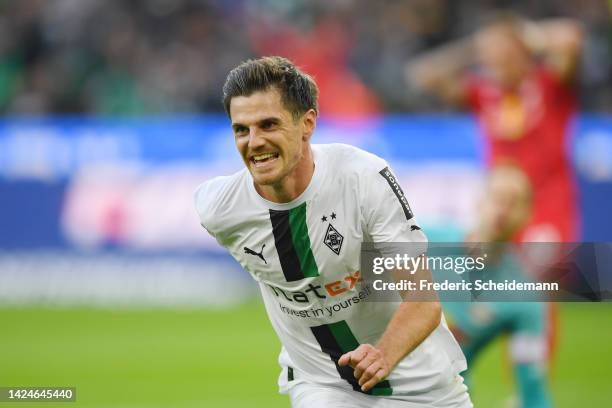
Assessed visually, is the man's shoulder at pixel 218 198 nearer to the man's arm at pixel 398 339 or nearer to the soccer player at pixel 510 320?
the man's arm at pixel 398 339

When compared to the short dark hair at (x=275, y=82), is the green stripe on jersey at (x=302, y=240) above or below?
below

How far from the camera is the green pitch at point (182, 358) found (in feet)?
30.9

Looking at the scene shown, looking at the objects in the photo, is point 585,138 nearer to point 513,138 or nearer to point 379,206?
point 513,138

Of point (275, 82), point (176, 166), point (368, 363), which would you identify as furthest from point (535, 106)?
point (368, 363)

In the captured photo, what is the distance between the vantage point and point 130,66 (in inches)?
679

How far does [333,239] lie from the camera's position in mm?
4711

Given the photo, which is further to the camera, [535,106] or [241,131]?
[535,106]

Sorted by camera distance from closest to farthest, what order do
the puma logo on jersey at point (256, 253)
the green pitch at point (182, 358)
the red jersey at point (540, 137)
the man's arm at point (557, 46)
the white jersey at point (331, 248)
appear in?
the white jersey at point (331, 248) → the puma logo on jersey at point (256, 253) → the green pitch at point (182, 358) → the man's arm at point (557, 46) → the red jersey at point (540, 137)

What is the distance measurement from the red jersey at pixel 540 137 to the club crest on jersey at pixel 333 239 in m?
5.64

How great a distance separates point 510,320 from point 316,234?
3039 millimetres

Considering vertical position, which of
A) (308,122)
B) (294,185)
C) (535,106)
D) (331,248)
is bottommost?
(331,248)

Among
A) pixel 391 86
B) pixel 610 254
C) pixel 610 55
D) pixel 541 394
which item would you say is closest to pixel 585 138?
pixel 610 55

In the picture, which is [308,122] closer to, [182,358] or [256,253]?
[256,253]

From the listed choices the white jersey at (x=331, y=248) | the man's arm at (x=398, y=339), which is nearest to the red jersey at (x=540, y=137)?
the white jersey at (x=331, y=248)
